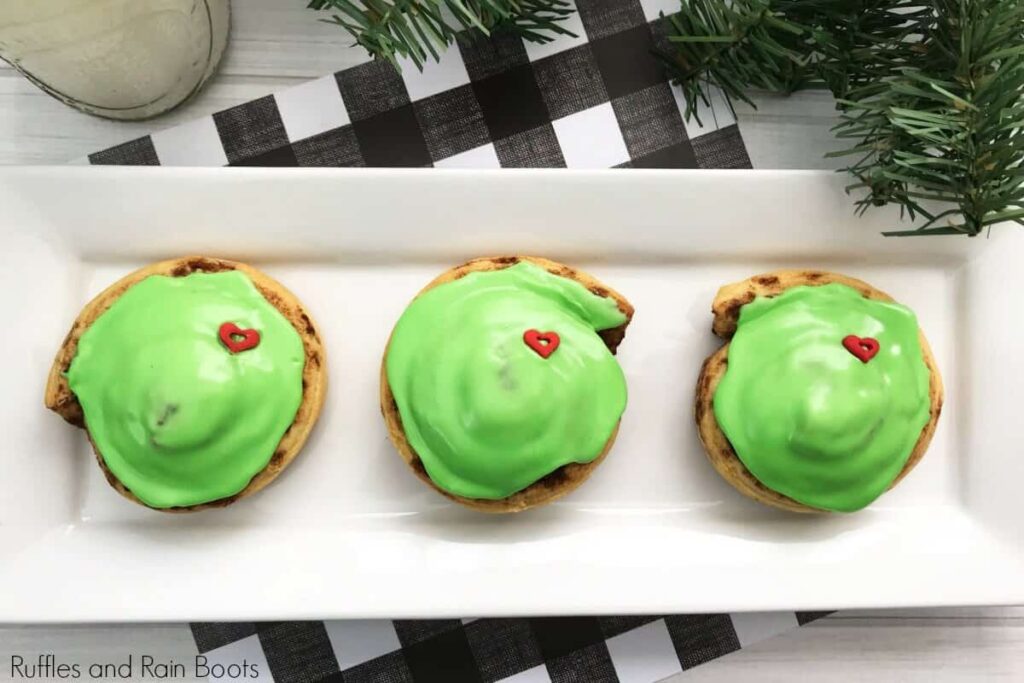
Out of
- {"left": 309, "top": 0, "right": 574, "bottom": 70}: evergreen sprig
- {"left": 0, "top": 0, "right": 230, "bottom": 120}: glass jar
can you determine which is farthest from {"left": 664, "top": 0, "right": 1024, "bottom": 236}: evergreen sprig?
{"left": 0, "top": 0, "right": 230, "bottom": 120}: glass jar

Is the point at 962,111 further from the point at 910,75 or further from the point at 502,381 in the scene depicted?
Result: the point at 502,381

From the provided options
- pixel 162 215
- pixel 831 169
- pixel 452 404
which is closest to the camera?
pixel 452 404

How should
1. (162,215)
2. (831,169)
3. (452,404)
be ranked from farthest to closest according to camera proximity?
(831,169) < (162,215) < (452,404)

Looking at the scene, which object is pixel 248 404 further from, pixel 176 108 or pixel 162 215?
pixel 176 108

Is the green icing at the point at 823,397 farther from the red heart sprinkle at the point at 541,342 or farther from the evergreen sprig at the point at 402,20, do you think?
the evergreen sprig at the point at 402,20

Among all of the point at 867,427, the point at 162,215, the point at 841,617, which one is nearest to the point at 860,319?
the point at 867,427

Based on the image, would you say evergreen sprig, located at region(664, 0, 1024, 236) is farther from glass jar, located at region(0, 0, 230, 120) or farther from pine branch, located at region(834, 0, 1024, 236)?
glass jar, located at region(0, 0, 230, 120)

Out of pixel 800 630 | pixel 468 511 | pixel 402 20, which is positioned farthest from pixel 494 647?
pixel 402 20
